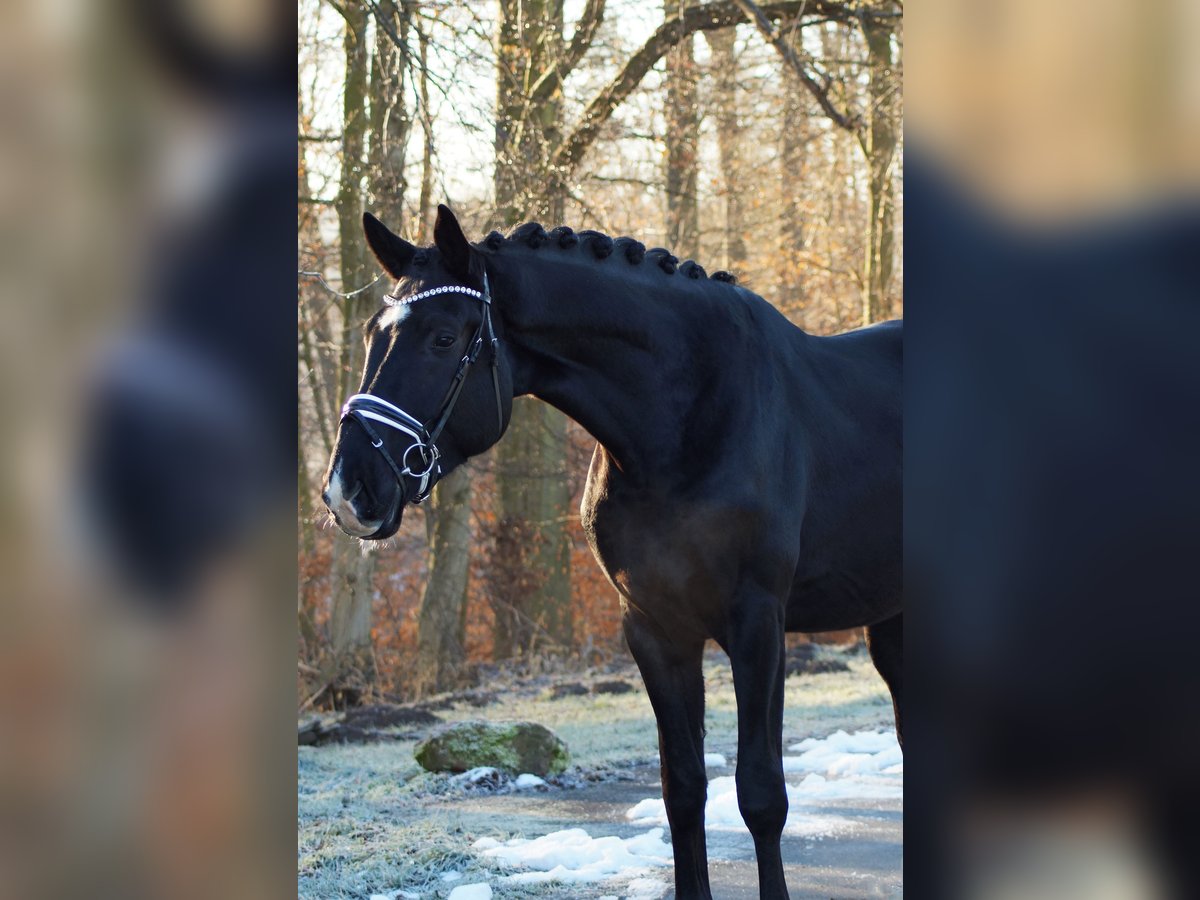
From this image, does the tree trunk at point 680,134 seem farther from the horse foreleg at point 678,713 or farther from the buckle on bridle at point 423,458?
the buckle on bridle at point 423,458

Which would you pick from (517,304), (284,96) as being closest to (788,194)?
(517,304)

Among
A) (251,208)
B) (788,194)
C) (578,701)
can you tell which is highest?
(788,194)

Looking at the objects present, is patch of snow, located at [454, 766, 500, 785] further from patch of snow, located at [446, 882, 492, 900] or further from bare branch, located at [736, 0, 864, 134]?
Answer: bare branch, located at [736, 0, 864, 134]

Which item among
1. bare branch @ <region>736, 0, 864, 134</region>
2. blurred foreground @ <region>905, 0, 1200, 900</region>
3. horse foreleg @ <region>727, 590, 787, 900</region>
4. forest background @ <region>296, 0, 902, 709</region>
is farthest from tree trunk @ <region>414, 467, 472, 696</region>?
blurred foreground @ <region>905, 0, 1200, 900</region>

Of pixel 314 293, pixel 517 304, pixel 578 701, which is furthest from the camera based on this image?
pixel 314 293

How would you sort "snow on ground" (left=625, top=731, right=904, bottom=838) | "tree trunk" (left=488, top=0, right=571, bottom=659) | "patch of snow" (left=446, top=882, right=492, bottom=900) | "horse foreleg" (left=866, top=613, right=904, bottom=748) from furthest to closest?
"tree trunk" (left=488, top=0, right=571, bottom=659), "snow on ground" (left=625, top=731, right=904, bottom=838), "horse foreleg" (left=866, top=613, right=904, bottom=748), "patch of snow" (left=446, top=882, right=492, bottom=900)

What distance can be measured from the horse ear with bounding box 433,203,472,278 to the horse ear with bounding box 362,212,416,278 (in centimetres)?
14

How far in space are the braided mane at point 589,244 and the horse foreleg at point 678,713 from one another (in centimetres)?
109

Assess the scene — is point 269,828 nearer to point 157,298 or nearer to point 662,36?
point 157,298

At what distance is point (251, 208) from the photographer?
70.9 inches

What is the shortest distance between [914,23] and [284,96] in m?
0.83

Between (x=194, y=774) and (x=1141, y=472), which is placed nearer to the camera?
(x=1141, y=472)

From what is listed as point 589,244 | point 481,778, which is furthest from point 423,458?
point 481,778

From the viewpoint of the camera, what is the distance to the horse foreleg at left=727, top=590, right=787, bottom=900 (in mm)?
3871
